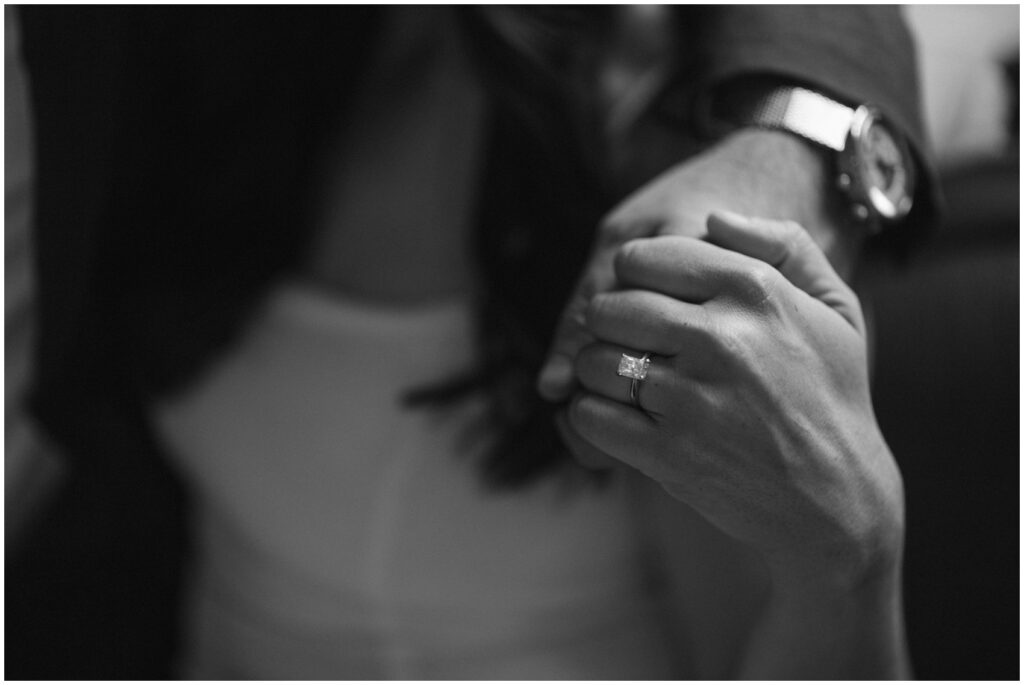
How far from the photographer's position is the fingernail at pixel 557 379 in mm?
539

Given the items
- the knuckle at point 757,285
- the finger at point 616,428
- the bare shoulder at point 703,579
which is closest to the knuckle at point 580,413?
the finger at point 616,428

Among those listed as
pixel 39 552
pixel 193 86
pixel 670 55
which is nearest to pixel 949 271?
pixel 670 55

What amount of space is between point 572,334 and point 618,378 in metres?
0.07

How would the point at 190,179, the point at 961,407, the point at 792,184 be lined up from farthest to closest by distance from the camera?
the point at 961,407 < the point at 190,179 < the point at 792,184

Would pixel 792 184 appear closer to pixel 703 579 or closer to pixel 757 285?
pixel 757 285

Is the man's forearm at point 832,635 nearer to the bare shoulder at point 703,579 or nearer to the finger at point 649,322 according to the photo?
the bare shoulder at point 703,579

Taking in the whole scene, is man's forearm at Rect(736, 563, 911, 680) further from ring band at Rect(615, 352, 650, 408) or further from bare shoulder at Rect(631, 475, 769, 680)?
ring band at Rect(615, 352, 650, 408)

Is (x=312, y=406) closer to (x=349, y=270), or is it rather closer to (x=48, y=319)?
(x=349, y=270)

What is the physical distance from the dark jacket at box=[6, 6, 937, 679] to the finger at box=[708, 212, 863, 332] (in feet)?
0.53

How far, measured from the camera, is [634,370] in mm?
477

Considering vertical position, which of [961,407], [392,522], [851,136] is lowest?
[392,522]

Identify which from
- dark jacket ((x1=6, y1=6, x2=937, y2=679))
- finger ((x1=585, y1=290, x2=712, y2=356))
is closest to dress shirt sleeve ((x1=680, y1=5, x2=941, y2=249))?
dark jacket ((x1=6, y1=6, x2=937, y2=679))

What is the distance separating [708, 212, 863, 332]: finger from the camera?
0.49m

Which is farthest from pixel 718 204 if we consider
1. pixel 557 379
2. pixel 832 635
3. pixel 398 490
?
pixel 398 490
